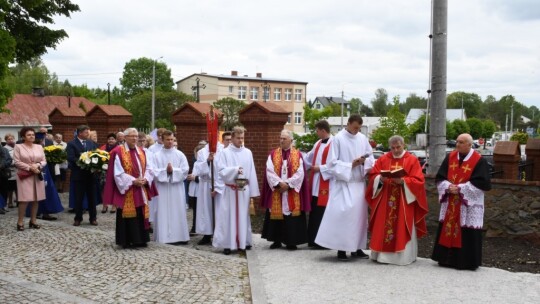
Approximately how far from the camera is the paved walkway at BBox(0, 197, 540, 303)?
6.50 m

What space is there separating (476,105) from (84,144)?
126m

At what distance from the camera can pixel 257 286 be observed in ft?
22.9

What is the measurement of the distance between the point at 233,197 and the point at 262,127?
3.80 meters

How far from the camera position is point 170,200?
399 inches

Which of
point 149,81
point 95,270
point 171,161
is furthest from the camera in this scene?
point 149,81

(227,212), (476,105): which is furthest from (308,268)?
(476,105)

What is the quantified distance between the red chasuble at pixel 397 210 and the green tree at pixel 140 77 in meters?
78.7

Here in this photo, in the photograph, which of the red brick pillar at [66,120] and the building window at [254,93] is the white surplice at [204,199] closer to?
the red brick pillar at [66,120]

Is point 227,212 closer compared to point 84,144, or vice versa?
point 227,212

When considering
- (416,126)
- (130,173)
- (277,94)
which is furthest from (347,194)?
(277,94)

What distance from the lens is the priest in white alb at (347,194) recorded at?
27.2ft

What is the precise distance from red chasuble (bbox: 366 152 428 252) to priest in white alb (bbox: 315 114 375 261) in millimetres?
242

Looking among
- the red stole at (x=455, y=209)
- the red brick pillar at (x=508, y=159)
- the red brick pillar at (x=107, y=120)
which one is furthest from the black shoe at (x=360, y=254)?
the red brick pillar at (x=107, y=120)

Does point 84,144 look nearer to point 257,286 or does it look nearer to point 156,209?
point 156,209
